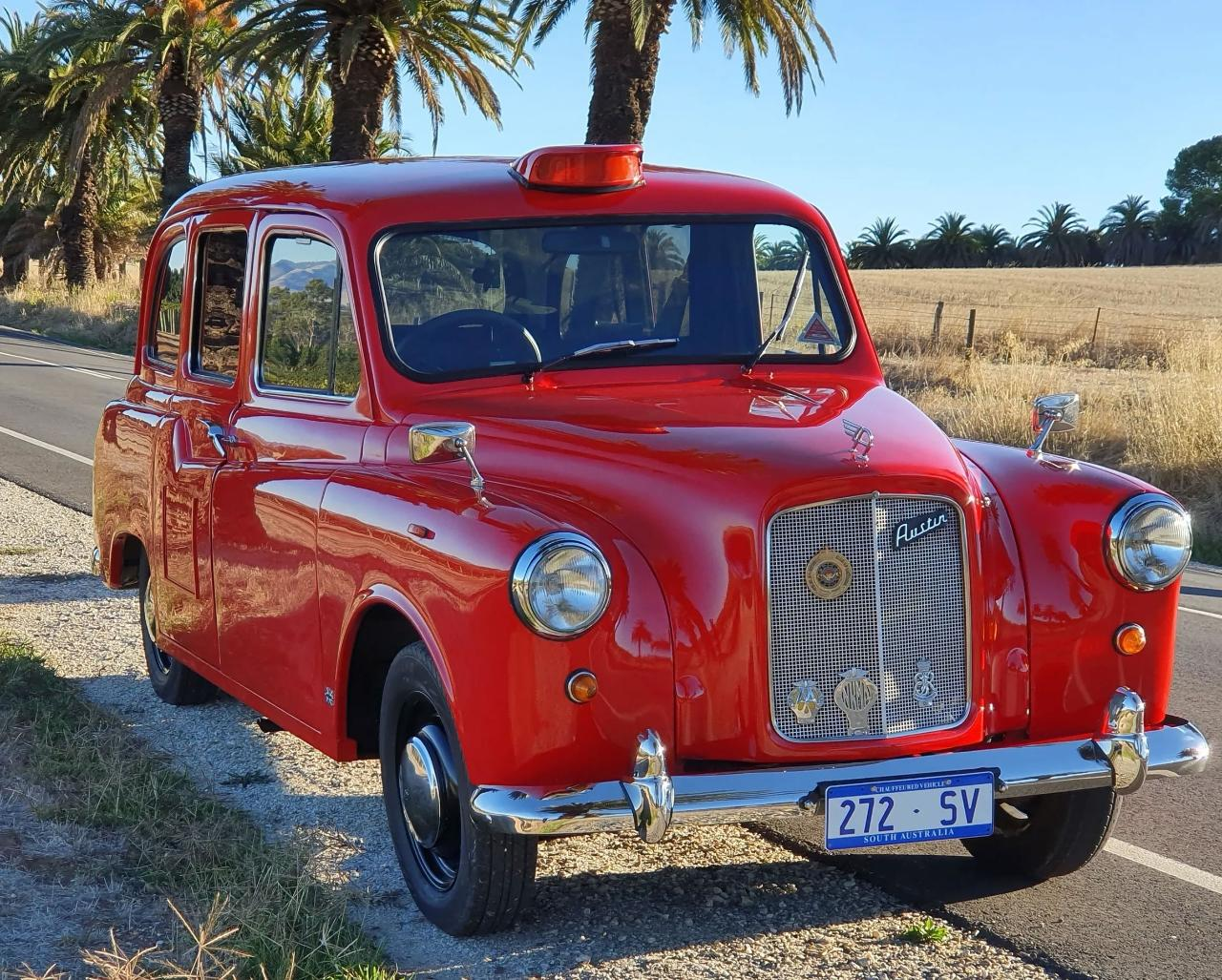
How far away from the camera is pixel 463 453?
149 inches

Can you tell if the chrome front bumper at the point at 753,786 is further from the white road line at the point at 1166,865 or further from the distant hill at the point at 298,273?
the distant hill at the point at 298,273

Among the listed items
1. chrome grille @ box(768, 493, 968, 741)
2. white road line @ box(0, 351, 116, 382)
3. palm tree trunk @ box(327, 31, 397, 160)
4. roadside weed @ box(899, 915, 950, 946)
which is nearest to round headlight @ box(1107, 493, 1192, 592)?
chrome grille @ box(768, 493, 968, 741)

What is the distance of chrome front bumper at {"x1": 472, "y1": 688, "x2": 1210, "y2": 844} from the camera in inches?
132

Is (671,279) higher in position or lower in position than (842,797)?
higher

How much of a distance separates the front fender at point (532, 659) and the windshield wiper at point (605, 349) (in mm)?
896

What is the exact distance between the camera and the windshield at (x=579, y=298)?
450 centimetres

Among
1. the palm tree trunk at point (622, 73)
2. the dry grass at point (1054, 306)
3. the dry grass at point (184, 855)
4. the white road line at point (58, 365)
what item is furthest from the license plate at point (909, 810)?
the white road line at point (58, 365)

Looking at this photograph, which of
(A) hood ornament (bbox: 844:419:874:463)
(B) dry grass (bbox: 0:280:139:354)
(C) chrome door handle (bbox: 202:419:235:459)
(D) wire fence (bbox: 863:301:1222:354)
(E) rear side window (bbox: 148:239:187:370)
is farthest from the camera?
(B) dry grass (bbox: 0:280:139:354)

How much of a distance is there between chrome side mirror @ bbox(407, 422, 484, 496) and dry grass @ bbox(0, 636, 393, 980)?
1152 mm

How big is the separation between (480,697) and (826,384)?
1.73 m

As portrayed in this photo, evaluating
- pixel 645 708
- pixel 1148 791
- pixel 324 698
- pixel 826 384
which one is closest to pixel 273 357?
pixel 324 698

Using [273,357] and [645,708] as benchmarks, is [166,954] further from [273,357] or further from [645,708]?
[273,357]

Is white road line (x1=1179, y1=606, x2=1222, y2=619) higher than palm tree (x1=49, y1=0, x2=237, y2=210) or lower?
lower

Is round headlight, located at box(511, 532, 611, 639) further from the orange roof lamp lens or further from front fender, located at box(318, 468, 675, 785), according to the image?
the orange roof lamp lens
